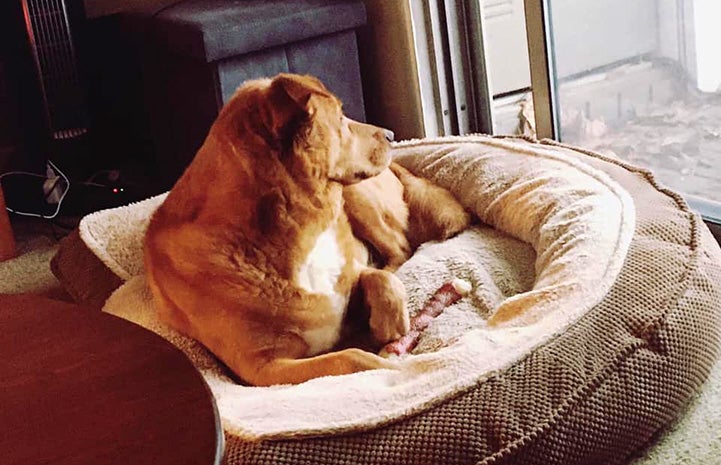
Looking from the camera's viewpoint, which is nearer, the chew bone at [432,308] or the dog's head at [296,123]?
the dog's head at [296,123]

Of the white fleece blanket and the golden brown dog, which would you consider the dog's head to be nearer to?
the golden brown dog

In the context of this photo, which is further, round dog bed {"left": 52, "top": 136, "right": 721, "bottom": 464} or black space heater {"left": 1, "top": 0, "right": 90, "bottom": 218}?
black space heater {"left": 1, "top": 0, "right": 90, "bottom": 218}

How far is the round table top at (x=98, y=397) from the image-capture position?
89 cm

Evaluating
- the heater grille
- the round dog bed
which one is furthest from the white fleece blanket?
the heater grille

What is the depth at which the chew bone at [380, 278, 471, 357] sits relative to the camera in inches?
76.5

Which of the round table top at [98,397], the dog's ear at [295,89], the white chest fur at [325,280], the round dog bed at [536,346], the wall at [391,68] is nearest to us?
the round table top at [98,397]

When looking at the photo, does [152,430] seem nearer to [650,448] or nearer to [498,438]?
[498,438]

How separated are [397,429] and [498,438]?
147 mm

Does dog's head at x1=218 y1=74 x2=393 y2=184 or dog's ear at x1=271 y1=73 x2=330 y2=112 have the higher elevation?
dog's ear at x1=271 y1=73 x2=330 y2=112

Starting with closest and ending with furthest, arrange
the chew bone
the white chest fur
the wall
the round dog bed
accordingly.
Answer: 1. the round dog bed
2. the white chest fur
3. the chew bone
4. the wall

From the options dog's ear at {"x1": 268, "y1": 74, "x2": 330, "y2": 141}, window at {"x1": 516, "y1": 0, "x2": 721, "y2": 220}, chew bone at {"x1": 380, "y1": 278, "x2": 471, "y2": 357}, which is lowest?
chew bone at {"x1": 380, "y1": 278, "x2": 471, "y2": 357}

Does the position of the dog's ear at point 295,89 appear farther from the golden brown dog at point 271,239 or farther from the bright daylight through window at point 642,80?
the bright daylight through window at point 642,80

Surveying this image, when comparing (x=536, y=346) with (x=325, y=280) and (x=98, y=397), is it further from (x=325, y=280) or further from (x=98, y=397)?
(x=98, y=397)

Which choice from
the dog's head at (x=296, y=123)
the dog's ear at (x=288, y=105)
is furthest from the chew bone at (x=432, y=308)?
the dog's ear at (x=288, y=105)
